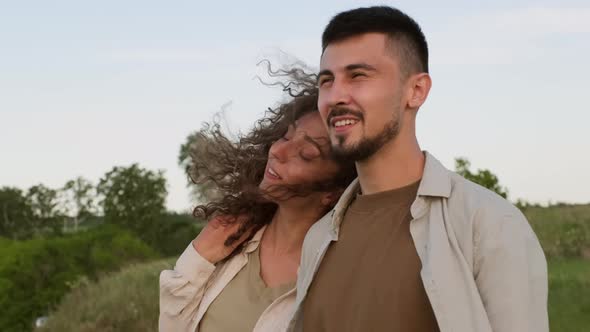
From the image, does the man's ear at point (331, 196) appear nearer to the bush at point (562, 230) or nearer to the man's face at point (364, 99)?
the man's face at point (364, 99)

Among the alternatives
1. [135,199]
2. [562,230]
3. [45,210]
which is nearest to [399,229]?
[562,230]

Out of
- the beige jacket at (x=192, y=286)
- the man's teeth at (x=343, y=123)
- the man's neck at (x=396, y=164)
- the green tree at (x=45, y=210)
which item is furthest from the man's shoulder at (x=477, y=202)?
the green tree at (x=45, y=210)

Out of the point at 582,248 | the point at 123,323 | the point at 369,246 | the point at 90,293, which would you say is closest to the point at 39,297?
the point at 90,293

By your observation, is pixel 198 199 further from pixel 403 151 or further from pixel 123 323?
pixel 123 323

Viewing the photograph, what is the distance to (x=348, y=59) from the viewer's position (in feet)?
11.5

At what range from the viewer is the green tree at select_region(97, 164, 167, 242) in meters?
43.9

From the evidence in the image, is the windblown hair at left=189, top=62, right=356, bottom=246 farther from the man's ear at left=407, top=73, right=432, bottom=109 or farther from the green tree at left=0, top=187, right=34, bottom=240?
the green tree at left=0, top=187, right=34, bottom=240

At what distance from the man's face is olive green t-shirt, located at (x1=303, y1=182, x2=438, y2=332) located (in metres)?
0.24

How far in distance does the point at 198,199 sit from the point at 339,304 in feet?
6.31

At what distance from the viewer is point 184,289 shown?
4645 millimetres

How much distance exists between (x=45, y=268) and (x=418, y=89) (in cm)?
2896

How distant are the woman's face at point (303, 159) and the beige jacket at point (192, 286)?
0.50 metres

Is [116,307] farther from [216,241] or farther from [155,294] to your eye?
[216,241]

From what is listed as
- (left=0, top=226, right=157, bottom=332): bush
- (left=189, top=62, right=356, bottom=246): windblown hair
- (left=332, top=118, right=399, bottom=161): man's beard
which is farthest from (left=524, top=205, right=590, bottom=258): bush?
(left=332, top=118, right=399, bottom=161): man's beard
